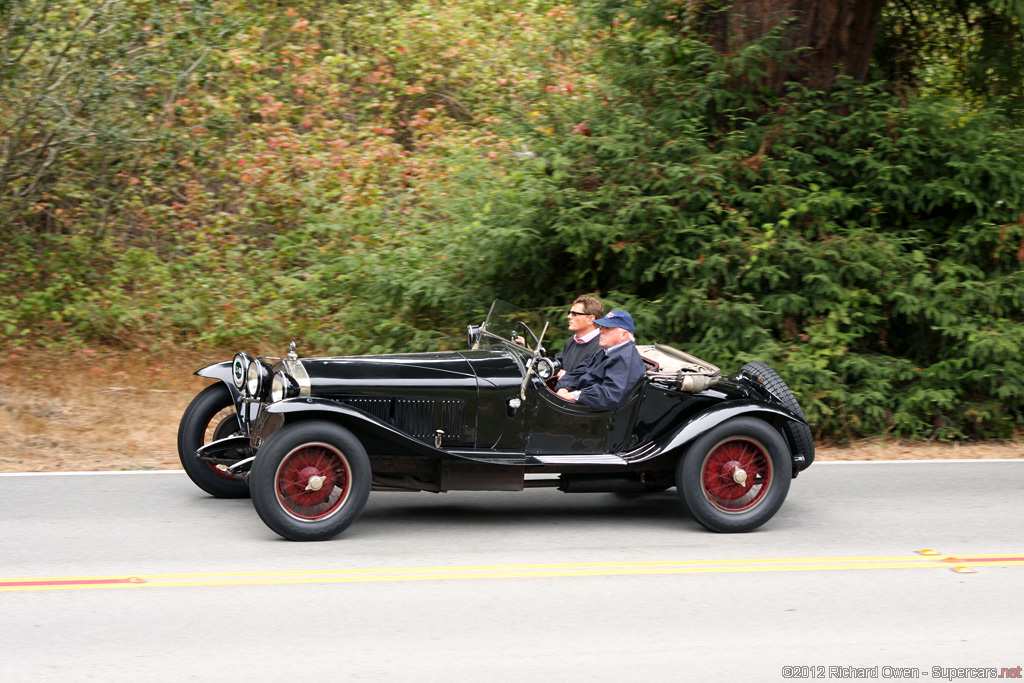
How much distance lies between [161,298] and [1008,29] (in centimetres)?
1030

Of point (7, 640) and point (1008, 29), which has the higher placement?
point (1008, 29)

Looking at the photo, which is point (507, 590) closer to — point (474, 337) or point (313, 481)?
point (313, 481)

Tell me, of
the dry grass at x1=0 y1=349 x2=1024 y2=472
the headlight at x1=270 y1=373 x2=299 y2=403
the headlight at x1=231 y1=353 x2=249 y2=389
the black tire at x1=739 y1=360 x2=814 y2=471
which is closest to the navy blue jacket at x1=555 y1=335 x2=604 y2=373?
the black tire at x1=739 y1=360 x2=814 y2=471

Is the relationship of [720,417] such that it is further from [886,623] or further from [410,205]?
[410,205]

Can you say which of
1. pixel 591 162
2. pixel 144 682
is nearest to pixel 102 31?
pixel 591 162

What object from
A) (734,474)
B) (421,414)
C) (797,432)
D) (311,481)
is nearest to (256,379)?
(311,481)

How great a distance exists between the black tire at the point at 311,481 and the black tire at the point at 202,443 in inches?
43.6

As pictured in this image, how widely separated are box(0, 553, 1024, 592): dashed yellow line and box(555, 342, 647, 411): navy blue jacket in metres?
1.17

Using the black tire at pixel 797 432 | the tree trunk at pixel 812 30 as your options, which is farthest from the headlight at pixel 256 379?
the tree trunk at pixel 812 30

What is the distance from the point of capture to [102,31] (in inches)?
479

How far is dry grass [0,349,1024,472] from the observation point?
9016 mm

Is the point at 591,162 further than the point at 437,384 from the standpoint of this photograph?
Yes

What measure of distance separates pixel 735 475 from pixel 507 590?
74.8 inches

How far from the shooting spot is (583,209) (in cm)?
1084
